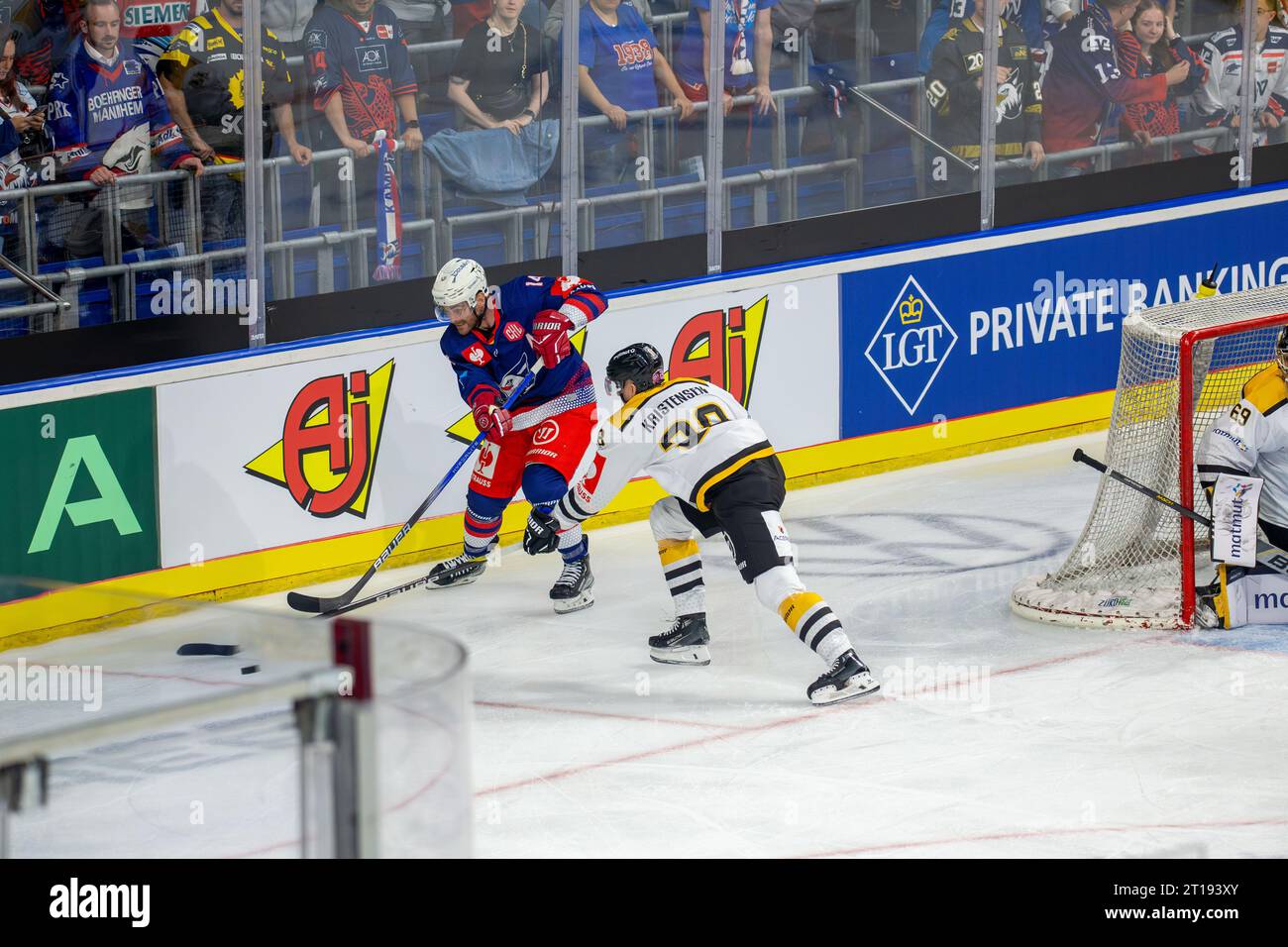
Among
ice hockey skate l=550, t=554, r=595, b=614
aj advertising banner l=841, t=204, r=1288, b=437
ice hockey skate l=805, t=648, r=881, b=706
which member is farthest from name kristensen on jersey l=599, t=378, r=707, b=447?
aj advertising banner l=841, t=204, r=1288, b=437

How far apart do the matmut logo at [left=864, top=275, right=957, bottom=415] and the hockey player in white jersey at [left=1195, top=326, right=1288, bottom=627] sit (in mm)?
2682

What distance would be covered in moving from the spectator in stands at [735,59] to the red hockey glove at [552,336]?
182cm

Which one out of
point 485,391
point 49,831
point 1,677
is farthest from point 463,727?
point 485,391

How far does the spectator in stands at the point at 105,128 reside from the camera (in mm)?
7051

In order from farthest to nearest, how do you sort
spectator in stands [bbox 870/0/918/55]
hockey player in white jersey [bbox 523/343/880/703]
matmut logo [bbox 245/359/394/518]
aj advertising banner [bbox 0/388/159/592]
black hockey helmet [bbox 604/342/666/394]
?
spectator in stands [bbox 870/0/918/55], matmut logo [bbox 245/359/394/518], aj advertising banner [bbox 0/388/159/592], black hockey helmet [bbox 604/342/666/394], hockey player in white jersey [bbox 523/343/880/703]

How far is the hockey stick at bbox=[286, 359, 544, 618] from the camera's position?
7.22 metres

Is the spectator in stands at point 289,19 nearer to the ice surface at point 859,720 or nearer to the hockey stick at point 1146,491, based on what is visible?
the ice surface at point 859,720

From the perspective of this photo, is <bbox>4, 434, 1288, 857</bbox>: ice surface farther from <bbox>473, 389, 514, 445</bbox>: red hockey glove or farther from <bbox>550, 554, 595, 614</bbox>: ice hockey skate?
<bbox>473, 389, 514, 445</bbox>: red hockey glove

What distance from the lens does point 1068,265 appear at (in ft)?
31.8

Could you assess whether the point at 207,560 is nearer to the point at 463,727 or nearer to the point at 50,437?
the point at 50,437

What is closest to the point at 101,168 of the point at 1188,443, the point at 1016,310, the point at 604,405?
the point at 604,405

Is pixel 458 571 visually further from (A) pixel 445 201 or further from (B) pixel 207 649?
(B) pixel 207 649

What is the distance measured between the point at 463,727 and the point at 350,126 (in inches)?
201

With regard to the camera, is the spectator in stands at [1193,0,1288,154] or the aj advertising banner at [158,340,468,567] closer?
the aj advertising banner at [158,340,468,567]
